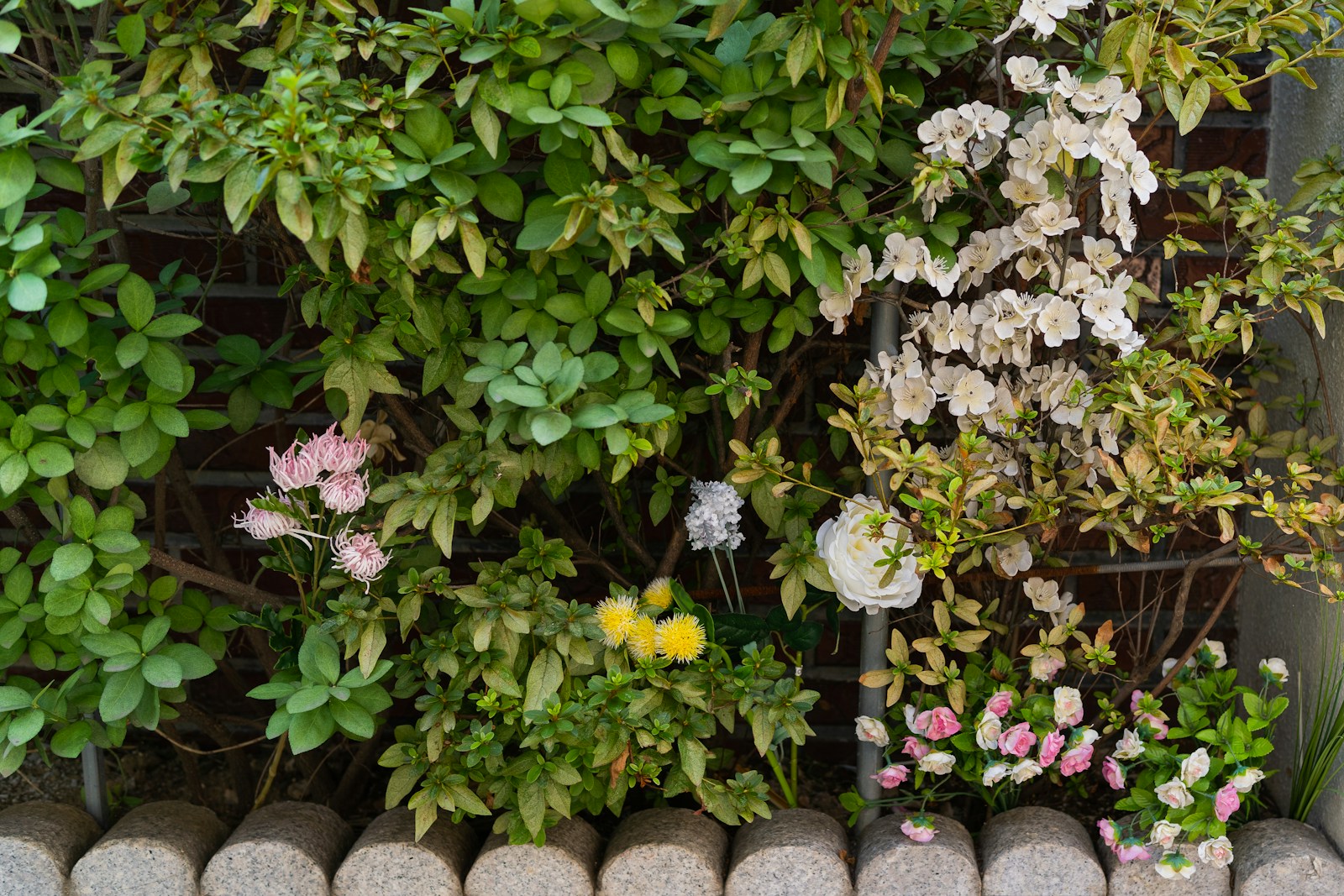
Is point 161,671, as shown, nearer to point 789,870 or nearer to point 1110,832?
point 789,870

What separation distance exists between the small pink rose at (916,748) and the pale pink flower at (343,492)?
0.66 m

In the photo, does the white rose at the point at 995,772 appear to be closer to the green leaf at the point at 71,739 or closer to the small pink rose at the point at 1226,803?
the small pink rose at the point at 1226,803

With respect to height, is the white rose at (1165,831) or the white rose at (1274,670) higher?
the white rose at (1274,670)

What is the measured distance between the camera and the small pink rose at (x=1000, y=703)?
4.04 ft

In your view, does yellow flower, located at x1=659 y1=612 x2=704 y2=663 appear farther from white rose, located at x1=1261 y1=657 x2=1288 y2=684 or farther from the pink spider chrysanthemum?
white rose, located at x1=1261 y1=657 x2=1288 y2=684

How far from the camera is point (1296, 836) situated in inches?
48.6

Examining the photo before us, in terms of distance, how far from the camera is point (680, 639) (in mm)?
1131

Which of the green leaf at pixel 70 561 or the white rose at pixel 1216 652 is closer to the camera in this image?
the green leaf at pixel 70 561

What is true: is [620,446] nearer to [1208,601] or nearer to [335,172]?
[335,172]

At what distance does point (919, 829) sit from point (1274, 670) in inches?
18.0

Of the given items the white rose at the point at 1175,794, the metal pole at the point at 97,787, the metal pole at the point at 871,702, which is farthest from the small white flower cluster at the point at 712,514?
the metal pole at the point at 97,787

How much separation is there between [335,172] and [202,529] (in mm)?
624

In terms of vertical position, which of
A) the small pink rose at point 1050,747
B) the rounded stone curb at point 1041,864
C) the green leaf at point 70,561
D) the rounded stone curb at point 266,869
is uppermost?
the green leaf at point 70,561

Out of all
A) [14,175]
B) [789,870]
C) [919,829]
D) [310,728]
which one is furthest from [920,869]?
[14,175]
